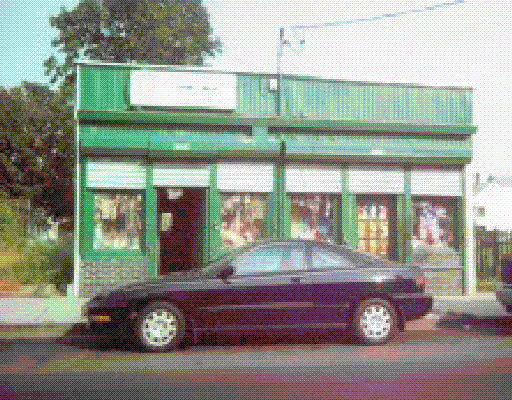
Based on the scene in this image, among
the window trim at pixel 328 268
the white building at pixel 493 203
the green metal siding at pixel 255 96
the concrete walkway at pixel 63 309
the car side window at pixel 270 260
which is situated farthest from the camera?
the white building at pixel 493 203

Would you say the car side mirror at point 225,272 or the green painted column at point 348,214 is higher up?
the green painted column at point 348,214

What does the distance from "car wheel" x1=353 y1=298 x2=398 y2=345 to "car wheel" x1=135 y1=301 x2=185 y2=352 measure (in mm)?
2496

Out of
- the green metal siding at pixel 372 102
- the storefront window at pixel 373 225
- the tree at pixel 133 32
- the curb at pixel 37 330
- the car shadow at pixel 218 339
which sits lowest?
the car shadow at pixel 218 339

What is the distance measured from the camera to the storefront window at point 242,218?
13.8 metres

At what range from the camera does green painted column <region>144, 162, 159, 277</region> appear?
524 inches

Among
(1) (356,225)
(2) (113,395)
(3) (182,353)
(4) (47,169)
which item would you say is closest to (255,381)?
(2) (113,395)

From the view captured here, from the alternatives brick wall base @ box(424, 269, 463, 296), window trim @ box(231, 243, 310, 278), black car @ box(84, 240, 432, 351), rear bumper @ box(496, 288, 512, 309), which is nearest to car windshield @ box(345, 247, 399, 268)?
black car @ box(84, 240, 432, 351)

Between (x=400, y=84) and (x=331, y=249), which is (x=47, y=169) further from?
(x=331, y=249)

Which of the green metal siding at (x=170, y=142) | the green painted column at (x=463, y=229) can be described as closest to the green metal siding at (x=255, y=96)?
the green metal siding at (x=170, y=142)

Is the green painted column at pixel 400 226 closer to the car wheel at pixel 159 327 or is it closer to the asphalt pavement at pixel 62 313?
the asphalt pavement at pixel 62 313

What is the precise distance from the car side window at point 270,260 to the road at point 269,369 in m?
1.11

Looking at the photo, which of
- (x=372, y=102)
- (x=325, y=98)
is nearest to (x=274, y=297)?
(x=325, y=98)

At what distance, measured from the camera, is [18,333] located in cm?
988

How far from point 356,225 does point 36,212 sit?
1191 inches
